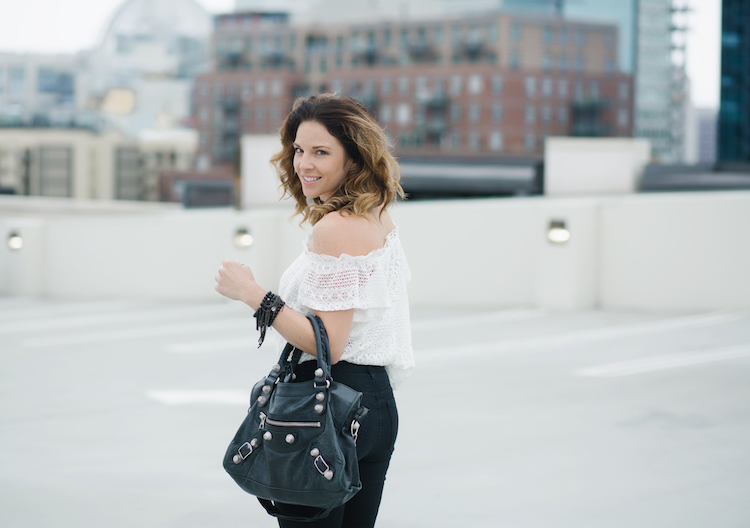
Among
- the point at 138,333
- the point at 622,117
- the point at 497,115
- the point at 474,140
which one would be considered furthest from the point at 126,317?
the point at 622,117

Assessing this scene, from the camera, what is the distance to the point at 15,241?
488 inches

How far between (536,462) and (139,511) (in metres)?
1.81

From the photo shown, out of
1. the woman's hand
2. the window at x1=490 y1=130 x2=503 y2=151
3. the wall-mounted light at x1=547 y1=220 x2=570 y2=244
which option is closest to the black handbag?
the woman's hand

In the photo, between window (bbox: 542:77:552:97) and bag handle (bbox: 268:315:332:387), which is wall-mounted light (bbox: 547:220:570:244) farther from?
window (bbox: 542:77:552:97)

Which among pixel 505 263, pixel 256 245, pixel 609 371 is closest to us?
pixel 609 371

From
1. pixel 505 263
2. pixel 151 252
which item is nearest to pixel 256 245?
pixel 151 252

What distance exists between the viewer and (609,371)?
20.9 ft

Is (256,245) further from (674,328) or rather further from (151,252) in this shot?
(674,328)

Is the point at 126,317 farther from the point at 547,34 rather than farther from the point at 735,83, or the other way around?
the point at 547,34

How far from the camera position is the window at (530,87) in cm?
8550

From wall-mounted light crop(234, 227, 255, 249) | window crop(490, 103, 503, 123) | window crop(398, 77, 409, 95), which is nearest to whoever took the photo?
wall-mounted light crop(234, 227, 255, 249)

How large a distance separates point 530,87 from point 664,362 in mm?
81885

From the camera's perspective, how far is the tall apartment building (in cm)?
8488

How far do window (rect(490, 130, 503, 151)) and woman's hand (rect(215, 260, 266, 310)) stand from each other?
83.9 meters
